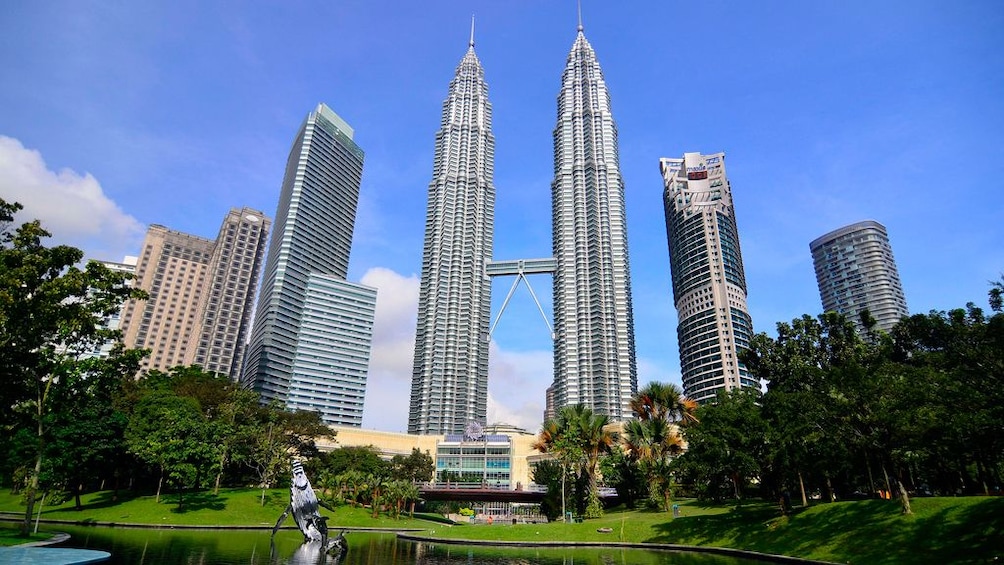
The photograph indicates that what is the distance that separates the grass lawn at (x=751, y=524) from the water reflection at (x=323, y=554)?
451 cm

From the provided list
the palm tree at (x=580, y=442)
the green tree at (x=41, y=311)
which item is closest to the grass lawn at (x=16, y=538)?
the green tree at (x=41, y=311)

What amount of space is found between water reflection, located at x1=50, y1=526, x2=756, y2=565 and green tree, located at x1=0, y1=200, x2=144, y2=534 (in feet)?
29.9

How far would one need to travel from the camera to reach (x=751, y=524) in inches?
1813

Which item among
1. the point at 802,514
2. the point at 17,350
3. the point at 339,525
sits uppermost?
the point at 17,350

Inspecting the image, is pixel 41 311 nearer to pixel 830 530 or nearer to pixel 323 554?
pixel 323 554

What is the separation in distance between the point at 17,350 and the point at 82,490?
Answer: 5978 centimetres

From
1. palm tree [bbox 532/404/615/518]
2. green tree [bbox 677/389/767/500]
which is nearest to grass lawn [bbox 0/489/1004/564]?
palm tree [bbox 532/404/615/518]

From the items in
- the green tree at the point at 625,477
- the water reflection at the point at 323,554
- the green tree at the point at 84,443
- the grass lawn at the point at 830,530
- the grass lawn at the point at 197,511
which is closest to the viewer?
the grass lawn at the point at 830,530

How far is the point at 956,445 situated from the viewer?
4062 centimetres

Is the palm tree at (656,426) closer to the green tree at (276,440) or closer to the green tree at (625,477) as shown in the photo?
the green tree at (625,477)

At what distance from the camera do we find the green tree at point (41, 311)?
36062 millimetres

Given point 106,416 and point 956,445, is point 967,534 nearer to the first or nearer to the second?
point 956,445

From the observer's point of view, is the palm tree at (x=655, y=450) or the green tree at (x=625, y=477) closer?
the palm tree at (x=655, y=450)

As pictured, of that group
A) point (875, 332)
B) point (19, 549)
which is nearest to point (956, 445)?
point (875, 332)
